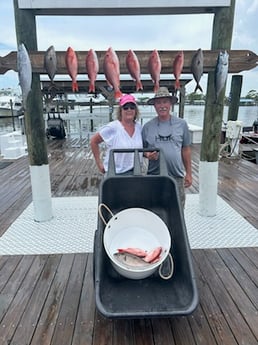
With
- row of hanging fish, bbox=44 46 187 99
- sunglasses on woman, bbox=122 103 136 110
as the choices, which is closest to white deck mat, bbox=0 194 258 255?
sunglasses on woman, bbox=122 103 136 110

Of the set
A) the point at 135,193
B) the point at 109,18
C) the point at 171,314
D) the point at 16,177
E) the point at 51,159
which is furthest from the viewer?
the point at 51,159

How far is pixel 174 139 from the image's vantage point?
2.04 meters

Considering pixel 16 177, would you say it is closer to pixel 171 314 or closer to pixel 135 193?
pixel 135 193

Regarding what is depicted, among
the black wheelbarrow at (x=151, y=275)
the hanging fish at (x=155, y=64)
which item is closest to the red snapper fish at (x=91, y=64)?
the hanging fish at (x=155, y=64)

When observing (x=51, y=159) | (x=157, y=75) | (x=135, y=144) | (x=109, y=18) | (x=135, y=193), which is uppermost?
(x=109, y=18)

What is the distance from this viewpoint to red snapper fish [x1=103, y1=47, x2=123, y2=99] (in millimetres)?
1987

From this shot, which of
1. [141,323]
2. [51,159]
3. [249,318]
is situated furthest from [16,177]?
[249,318]

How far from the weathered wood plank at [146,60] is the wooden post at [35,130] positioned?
10.5 inches

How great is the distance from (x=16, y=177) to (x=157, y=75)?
134 inches

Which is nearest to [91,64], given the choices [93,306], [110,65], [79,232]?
[110,65]

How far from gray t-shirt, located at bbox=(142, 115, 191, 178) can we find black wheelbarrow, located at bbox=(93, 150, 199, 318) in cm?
17

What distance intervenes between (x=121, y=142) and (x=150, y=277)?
0.99 m

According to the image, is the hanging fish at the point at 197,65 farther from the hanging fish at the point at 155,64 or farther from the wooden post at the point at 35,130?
the wooden post at the point at 35,130

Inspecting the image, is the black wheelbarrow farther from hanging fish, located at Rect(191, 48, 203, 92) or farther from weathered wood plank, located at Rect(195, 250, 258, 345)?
hanging fish, located at Rect(191, 48, 203, 92)
